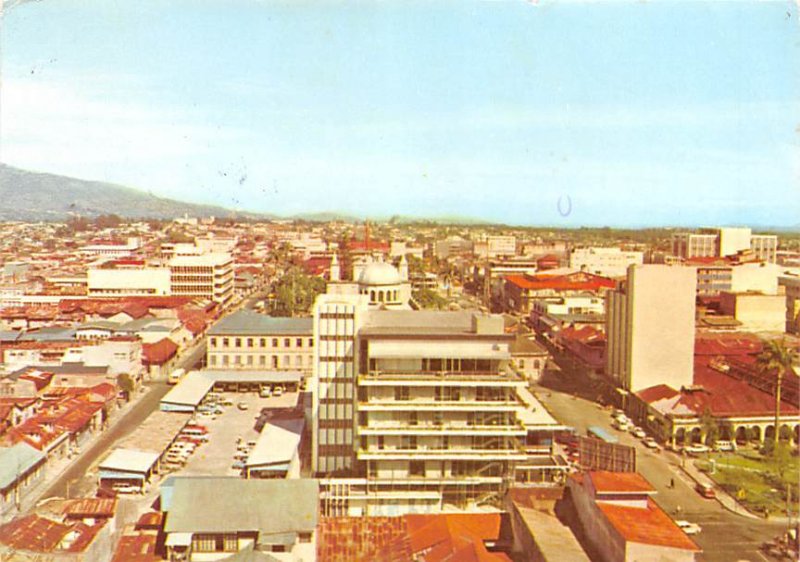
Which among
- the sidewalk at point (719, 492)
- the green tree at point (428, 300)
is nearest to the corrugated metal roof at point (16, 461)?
the sidewalk at point (719, 492)

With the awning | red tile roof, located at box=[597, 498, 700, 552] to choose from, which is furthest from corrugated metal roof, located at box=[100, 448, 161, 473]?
red tile roof, located at box=[597, 498, 700, 552]

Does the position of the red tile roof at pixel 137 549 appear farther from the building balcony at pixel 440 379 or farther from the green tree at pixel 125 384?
the green tree at pixel 125 384

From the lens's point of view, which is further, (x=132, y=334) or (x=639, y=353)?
(x=132, y=334)

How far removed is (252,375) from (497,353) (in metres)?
18.5

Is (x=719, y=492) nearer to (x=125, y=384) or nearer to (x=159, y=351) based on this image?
(x=125, y=384)

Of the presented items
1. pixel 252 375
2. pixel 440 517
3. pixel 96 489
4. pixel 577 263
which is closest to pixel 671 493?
pixel 440 517

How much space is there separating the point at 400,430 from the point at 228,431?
10948 mm

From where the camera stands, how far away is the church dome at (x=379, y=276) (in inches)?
1267

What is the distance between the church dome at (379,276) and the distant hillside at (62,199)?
62924 mm

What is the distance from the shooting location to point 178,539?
616 inches

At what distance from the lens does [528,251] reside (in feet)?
300

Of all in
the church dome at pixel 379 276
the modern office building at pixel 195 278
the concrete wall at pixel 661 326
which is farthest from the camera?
the modern office building at pixel 195 278

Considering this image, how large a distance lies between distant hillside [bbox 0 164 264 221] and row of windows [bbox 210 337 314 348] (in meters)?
55.4

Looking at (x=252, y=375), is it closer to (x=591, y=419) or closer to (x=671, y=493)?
(x=591, y=419)
